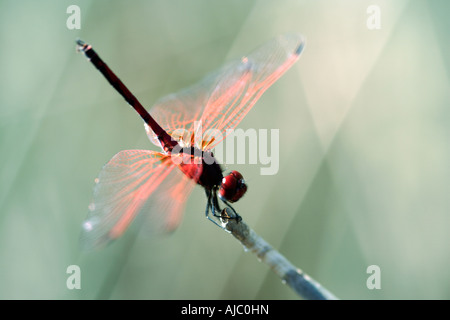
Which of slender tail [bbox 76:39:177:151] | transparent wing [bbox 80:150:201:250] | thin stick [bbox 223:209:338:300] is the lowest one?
thin stick [bbox 223:209:338:300]

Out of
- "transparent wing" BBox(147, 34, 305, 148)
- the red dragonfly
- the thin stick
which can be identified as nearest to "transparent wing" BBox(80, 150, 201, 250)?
the red dragonfly

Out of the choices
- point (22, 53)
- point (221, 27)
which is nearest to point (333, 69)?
point (221, 27)

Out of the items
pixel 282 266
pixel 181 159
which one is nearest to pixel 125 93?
pixel 181 159

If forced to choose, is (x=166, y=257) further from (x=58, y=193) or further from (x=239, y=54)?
(x=239, y=54)

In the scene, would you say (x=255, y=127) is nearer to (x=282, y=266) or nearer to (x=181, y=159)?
(x=181, y=159)

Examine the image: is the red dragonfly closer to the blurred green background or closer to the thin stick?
the thin stick
